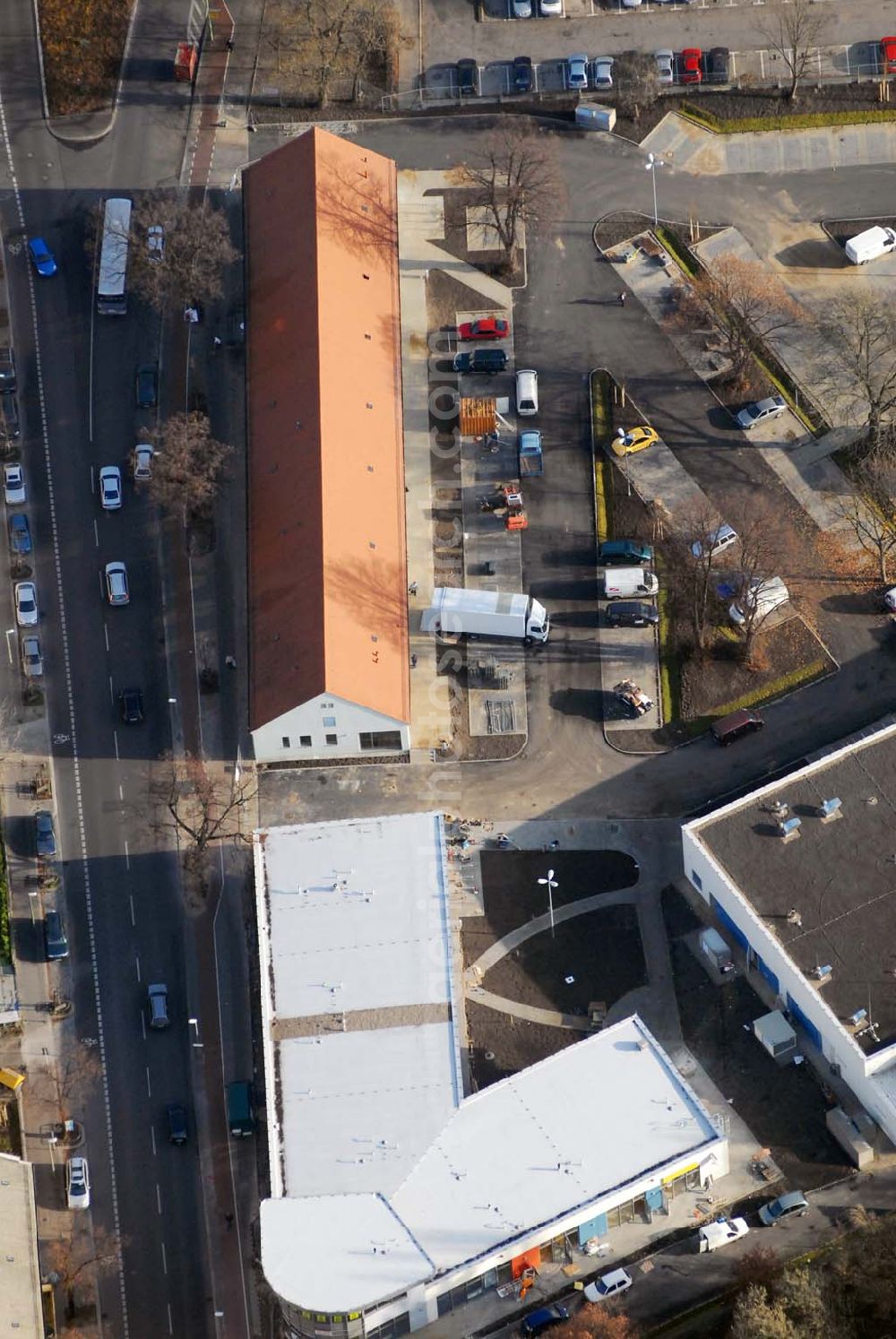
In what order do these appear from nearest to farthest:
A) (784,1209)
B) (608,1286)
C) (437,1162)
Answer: (608,1286) < (437,1162) < (784,1209)

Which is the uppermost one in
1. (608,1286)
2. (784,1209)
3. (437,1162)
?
(437,1162)

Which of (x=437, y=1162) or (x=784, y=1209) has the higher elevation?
(x=437, y=1162)

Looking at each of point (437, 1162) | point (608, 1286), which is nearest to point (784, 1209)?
point (608, 1286)

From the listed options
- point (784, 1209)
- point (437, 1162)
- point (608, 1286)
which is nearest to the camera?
point (608, 1286)

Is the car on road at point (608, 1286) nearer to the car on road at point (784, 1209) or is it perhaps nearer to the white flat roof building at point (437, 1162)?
the white flat roof building at point (437, 1162)

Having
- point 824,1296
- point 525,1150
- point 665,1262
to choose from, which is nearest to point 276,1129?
point 525,1150

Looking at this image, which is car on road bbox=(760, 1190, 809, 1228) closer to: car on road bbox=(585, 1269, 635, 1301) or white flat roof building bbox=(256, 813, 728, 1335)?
white flat roof building bbox=(256, 813, 728, 1335)

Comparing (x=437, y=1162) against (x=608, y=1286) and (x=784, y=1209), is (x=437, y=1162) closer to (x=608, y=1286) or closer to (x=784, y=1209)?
(x=608, y=1286)

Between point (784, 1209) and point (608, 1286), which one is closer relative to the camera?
point (608, 1286)
